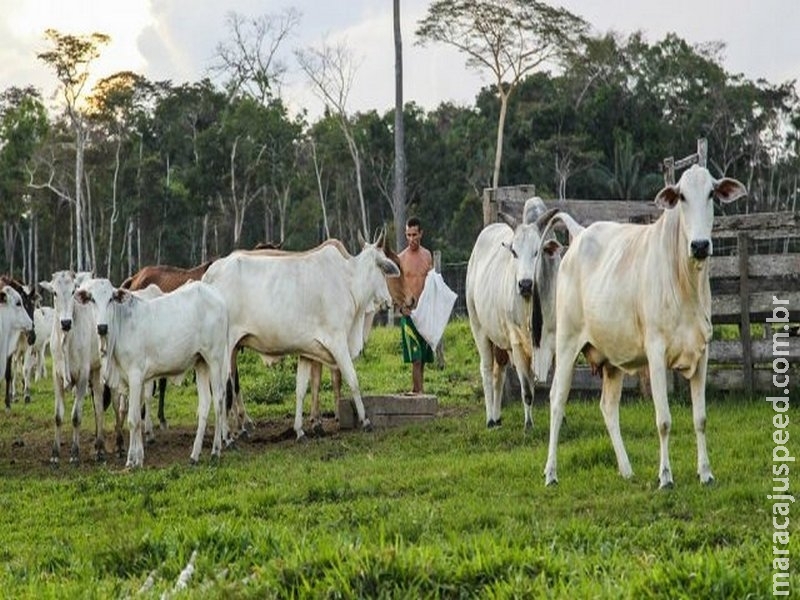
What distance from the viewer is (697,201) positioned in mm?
7848

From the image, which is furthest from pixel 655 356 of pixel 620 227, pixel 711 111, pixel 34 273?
pixel 34 273

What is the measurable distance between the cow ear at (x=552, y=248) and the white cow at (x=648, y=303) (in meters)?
1.38

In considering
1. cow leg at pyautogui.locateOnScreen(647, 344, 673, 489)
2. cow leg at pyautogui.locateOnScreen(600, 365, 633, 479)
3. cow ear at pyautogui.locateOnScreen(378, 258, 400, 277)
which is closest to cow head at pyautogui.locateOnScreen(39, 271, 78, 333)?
cow ear at pyautogui.locateOnScreen(378, 258, 400, 277)

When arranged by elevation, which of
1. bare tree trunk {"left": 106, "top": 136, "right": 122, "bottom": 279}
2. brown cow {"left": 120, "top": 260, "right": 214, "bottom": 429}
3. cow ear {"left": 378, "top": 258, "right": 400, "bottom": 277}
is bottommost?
brown cow {"left": 120, "top": 260, "right": 214, "bottom": 429}

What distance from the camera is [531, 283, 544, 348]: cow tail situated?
1048 cm

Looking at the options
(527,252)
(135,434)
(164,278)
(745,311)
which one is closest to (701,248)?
(527,252)

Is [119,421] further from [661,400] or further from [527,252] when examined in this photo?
[661,400]

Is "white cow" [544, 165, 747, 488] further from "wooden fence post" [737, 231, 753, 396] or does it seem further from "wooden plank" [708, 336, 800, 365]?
"wooden plank" [708, 336, 800, 365]

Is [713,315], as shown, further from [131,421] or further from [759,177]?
[759,177]

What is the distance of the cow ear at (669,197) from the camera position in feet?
26.2

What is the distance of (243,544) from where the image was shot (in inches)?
255

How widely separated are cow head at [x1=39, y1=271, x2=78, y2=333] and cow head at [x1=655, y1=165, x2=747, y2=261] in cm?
598

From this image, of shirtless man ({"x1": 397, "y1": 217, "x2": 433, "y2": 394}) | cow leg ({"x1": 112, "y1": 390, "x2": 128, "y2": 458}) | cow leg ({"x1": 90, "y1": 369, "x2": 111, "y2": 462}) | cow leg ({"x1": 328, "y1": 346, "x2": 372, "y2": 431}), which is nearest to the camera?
cow leg ({"x1": 90, "y1": 369, "x2": 111, "y2": 462})

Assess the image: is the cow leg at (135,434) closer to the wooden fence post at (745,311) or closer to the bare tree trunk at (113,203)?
the wooden fence post at (745,311)
